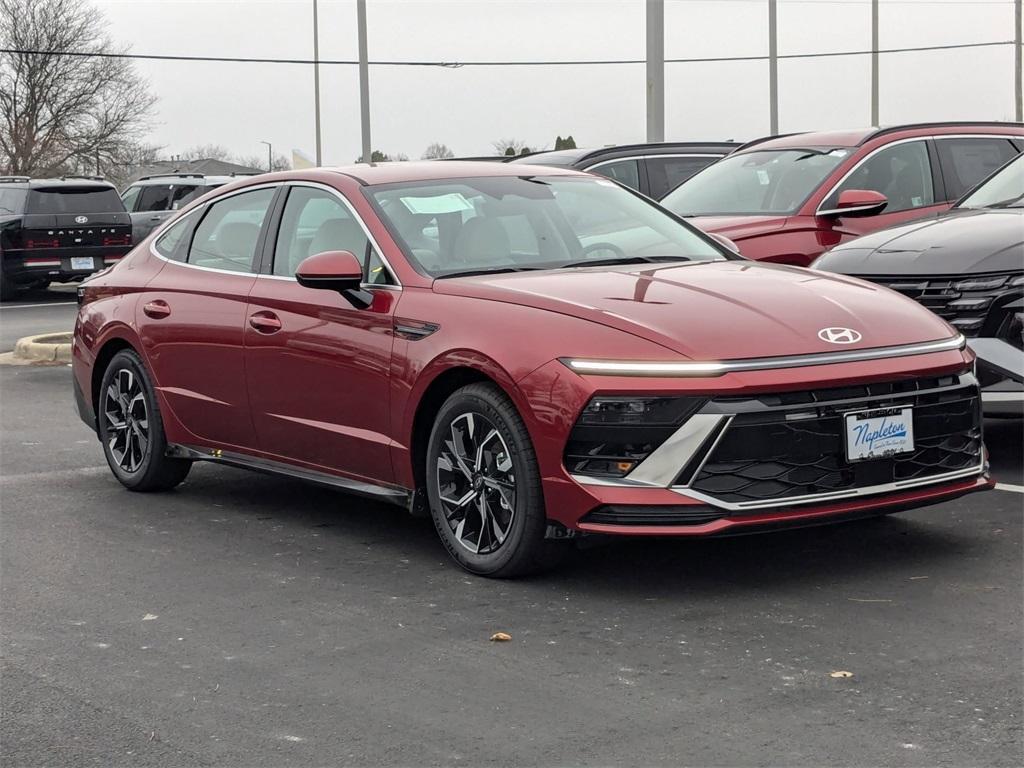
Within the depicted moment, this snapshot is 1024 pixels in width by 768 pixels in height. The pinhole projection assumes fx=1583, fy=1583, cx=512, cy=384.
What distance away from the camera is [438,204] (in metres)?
6.79

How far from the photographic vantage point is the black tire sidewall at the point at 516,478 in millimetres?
5664

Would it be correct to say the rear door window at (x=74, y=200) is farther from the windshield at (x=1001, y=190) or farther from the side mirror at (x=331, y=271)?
the side mirror at (x=331, y=271)

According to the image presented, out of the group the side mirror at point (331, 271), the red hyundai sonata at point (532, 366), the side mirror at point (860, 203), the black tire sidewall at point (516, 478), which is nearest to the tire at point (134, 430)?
the red hyundai sonata at point (532, 366)

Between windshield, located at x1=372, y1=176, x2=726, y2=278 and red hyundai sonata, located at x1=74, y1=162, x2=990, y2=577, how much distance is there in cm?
1

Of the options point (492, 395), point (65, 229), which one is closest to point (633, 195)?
point (492, 395)

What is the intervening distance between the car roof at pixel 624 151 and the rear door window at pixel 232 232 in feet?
21.4

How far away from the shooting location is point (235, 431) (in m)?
7.32

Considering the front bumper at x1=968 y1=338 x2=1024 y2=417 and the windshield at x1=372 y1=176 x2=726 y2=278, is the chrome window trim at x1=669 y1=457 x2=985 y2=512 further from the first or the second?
the windshield at x1=372 y1=176 x2=726 y2=278

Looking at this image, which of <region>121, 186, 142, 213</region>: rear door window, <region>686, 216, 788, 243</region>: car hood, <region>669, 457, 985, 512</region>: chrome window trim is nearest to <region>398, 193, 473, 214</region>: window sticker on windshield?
<region>669, 457, 985, 512</region>: chrome window trim

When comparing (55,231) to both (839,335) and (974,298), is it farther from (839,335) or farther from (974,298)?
(839,335)

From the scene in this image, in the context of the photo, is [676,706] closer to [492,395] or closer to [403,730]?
[403,730]

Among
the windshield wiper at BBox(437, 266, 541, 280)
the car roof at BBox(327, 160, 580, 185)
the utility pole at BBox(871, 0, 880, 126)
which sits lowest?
the windshield wiper at BBox(437, 266, 541, 280)

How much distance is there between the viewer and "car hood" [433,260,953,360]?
18.2 feet

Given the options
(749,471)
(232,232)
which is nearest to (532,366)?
(749,471)
